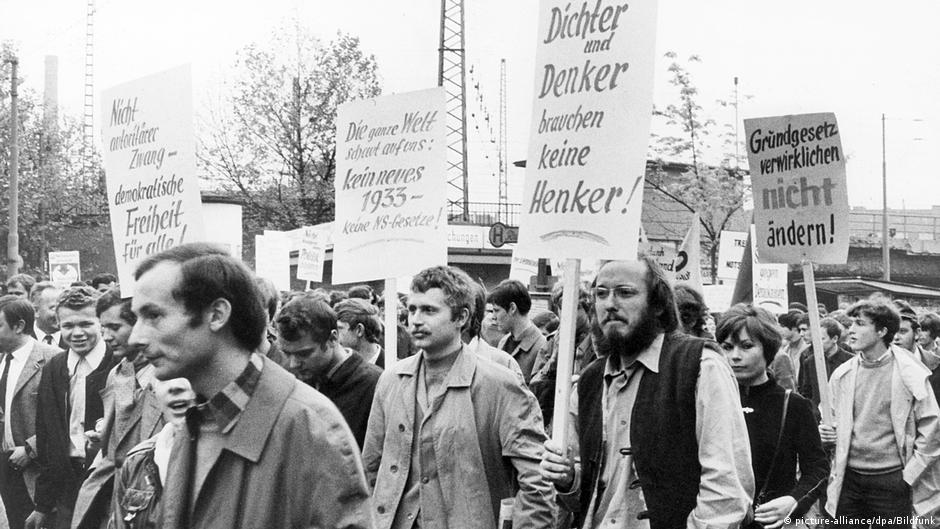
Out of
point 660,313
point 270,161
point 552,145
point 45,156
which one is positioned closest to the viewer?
point 660,313

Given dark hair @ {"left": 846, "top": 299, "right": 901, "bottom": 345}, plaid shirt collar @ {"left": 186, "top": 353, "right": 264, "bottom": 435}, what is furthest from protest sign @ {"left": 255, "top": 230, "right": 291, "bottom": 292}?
plaid shirt collar @ {"left": 186, "top": 353, "right": 264, "bottom": 435}

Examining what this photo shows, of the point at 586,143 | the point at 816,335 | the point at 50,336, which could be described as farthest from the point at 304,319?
the point at 50,336

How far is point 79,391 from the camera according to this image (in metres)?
7.53

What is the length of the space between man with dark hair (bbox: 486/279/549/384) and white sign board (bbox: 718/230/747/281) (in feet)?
37.7

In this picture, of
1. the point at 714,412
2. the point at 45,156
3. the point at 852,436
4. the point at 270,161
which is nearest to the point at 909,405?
the point at 852,436

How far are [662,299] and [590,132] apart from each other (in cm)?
83

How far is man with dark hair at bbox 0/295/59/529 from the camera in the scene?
8258 millimetres

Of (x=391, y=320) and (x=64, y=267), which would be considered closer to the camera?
(x=391, y=320)

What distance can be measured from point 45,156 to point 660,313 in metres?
44.9

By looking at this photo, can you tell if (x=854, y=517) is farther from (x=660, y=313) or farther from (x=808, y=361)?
(x=808, y=361)

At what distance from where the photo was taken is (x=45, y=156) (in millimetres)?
46219

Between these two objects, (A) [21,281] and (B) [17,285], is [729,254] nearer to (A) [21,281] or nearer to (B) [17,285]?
(A) [21,281]

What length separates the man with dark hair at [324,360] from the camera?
20.7ft

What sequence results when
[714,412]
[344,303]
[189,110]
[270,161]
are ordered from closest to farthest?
1. [714,412]
2. [189,110]
3. [344,303]
4. [270,161]
